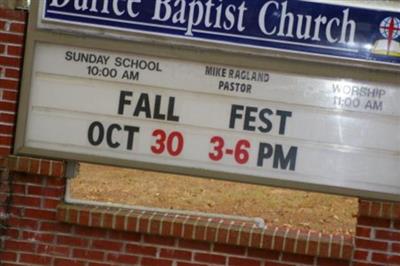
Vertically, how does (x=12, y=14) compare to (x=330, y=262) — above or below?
above

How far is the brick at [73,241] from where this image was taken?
493 cm

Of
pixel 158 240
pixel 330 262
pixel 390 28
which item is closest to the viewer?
pixel 390 28

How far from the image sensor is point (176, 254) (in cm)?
486

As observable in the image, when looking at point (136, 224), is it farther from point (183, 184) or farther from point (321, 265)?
point (183, 184)

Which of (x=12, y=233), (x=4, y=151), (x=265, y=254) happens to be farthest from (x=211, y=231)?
(x=4, y=151)

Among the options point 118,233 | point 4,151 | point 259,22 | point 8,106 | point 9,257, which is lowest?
point 9,257

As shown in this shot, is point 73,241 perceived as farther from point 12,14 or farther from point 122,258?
point 12,14

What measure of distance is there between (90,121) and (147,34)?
754 millimetres

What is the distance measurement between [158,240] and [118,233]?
0.98ft

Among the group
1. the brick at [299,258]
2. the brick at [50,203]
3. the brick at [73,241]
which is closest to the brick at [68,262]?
the brick at [73,241]

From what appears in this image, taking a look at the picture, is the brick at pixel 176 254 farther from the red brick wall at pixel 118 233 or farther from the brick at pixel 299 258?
the brick at pixel 299 258

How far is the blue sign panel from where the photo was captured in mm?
4668

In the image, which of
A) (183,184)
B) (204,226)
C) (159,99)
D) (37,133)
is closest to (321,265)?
(204,226)

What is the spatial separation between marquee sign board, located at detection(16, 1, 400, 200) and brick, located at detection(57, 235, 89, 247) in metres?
0.60
